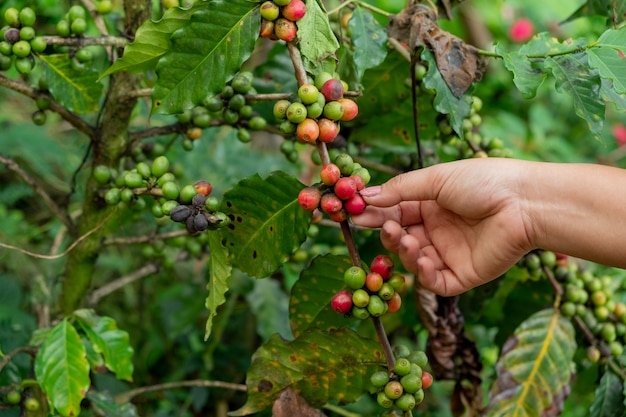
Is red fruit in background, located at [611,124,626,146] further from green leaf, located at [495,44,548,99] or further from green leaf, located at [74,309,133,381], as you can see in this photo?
green leaf, located at [74,309,133,381]

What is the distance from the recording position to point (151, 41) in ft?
3.83

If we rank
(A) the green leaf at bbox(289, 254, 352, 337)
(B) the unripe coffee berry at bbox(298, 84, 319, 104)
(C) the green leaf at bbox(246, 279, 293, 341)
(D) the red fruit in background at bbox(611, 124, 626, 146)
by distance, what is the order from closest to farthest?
(B) the unripe coffee berry at bbox(298, 84, 319, 104)
(A) the green leaf at bbox(289, 254, 352, 337)
(C) the green leaf at bbox(246, 279, 293, 341)
(D) the red fruit in background at bbox(611, 124, 626, 146)

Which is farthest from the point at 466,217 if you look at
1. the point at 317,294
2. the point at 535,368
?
the point at 535,368

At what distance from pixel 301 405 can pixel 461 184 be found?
51cm

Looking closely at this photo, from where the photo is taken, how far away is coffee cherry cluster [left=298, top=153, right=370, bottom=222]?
110cm

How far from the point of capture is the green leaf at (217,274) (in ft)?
3.86

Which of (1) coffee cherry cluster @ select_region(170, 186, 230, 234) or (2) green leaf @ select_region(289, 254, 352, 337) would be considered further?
(2) green leaf @ select_region(289, 254, 352, 337)

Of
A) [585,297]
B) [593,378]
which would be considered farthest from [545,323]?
[593,378]

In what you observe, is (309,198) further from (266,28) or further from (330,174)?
(266,28)

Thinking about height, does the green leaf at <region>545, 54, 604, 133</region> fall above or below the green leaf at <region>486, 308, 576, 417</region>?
above

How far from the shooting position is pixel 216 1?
111cm

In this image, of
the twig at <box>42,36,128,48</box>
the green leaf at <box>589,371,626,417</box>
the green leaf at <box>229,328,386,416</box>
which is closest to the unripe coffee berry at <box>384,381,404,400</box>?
the green leaf at <box>229,328,386,416</box>

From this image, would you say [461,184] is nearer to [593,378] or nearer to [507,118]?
[593,378]

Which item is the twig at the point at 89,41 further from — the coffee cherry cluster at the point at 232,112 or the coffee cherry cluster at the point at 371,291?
the coffee cherry cluster at the point at 371,291
